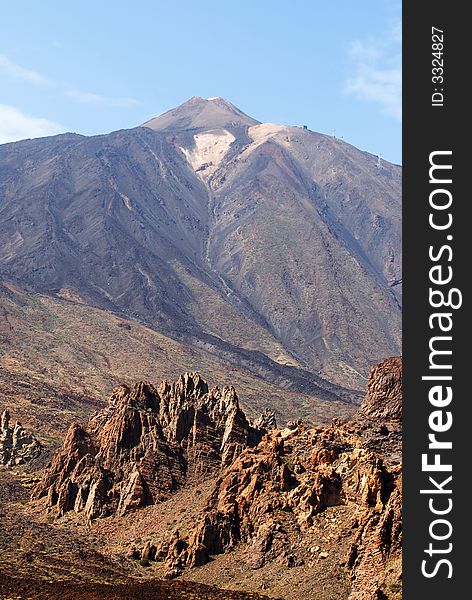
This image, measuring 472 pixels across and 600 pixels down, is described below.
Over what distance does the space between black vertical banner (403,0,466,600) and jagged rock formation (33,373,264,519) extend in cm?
4107

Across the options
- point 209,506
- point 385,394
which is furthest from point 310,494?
point 385,394

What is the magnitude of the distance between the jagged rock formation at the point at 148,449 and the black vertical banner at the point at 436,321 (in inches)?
1617

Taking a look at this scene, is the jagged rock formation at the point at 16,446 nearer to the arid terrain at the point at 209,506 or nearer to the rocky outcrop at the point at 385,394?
the arid terrain at the point at 209,506

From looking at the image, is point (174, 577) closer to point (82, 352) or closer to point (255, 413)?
point (255, 413)

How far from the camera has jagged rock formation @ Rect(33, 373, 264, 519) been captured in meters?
59.0

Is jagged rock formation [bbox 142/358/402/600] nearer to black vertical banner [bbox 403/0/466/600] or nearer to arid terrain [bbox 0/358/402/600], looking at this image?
arid terrain [bbox 0/358/402/600]

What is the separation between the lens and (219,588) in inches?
1642

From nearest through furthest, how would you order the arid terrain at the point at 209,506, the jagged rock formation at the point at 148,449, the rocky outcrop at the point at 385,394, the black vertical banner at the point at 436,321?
the black vertical banner at the point at 436,321
the arid terrain at the point at 209,506
the rocky outcrop at the point at 385,394
the jagged rock formation at the point at 148,449

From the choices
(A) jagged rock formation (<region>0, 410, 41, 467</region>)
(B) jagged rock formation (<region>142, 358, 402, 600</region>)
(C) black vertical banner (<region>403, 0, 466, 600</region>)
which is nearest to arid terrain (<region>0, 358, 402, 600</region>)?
(B) jagged rock formation (<region>142, 358, 402, 600</region>)

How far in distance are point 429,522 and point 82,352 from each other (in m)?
140

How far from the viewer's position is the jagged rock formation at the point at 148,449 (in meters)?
59.0

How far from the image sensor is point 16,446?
262 ft

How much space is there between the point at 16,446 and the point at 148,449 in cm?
2262

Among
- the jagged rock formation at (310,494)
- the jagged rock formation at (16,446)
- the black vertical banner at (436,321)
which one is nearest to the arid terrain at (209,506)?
the jagged rock formation at (310,494)
